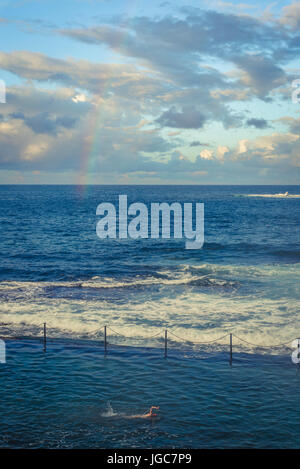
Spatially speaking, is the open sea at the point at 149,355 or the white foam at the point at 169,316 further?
the white foam at the point at 169,316

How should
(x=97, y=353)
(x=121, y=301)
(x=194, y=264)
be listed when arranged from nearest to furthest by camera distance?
(x=97, y=353) < (x=121, y=301) < (x=194, y=264)

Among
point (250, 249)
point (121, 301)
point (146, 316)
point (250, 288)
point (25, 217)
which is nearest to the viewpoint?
point (146, 316)

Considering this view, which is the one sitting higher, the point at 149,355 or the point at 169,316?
the point at 169,316

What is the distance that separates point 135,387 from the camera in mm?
18922

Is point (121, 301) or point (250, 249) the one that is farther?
point (250, 249)

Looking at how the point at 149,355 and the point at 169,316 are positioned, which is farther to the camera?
the point at 169,316

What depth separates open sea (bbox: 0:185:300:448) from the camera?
1545 cm

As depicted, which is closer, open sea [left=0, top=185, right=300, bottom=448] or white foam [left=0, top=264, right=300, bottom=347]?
open sea [left=0, top=185, right=300, bottom=448]

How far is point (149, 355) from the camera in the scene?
74.8 ft

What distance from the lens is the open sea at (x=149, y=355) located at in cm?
1545

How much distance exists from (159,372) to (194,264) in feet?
105
